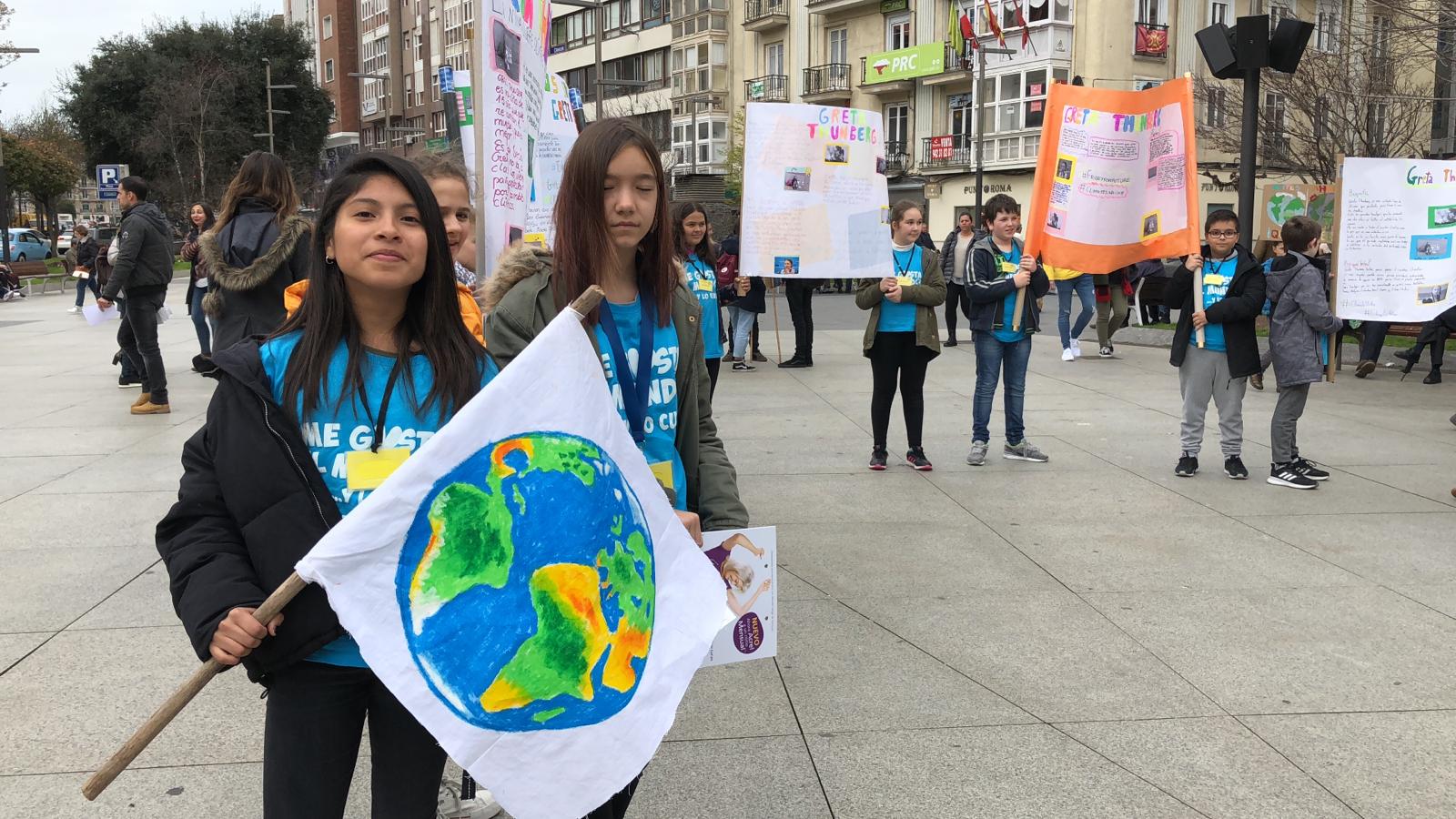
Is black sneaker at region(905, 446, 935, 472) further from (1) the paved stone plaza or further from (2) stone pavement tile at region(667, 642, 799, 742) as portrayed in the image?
(2) stone pavement tile at region(667, 642, 799, 742)

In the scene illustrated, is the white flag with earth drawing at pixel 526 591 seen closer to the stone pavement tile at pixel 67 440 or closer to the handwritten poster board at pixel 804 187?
the stone pavement tile at pixel 67 440

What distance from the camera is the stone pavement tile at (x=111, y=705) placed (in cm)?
360

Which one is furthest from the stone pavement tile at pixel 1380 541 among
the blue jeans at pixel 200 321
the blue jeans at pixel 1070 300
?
the blue jeans at pixel 200 321

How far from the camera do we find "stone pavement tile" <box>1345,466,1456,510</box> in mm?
7289

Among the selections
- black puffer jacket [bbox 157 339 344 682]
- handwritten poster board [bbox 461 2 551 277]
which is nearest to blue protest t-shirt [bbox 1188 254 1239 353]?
handwritten poster board [bbox 461 2 551 277]

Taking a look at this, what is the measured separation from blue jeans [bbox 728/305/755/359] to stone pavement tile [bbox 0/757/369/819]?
34.5ft

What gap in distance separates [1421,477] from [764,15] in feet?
158

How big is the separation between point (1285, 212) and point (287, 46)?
48812mm

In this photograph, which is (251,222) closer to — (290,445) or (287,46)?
(290,445)

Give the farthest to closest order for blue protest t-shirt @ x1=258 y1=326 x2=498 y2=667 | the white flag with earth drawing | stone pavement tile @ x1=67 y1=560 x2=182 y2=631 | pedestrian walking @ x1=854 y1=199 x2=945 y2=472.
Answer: pedestrian walking @ x1=854 y1=199 x2=945 y2=472 → stone pavement tile @ x1=67 y1=560 x2=182 y2=631 → blue protest t-shirt @ x1=258 y1=326 x2=498 y2=667 → the white flag with earth drawing

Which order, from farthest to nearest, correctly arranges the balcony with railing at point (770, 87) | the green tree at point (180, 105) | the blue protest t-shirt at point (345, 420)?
the balcony with railing at point (770, 87) → the green tree at point (180, 105) → the blue protest t-shirt at point (345, 420)

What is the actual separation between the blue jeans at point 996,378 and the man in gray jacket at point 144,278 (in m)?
6.58

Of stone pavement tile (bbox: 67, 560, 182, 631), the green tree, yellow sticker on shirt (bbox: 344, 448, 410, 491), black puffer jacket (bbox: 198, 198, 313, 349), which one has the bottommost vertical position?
stone pavement tile (bbox: 67, 560, 182, 631)

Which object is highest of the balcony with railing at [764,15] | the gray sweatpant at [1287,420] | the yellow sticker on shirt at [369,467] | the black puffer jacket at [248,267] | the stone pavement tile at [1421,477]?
the balcony with railing at [764,15]
